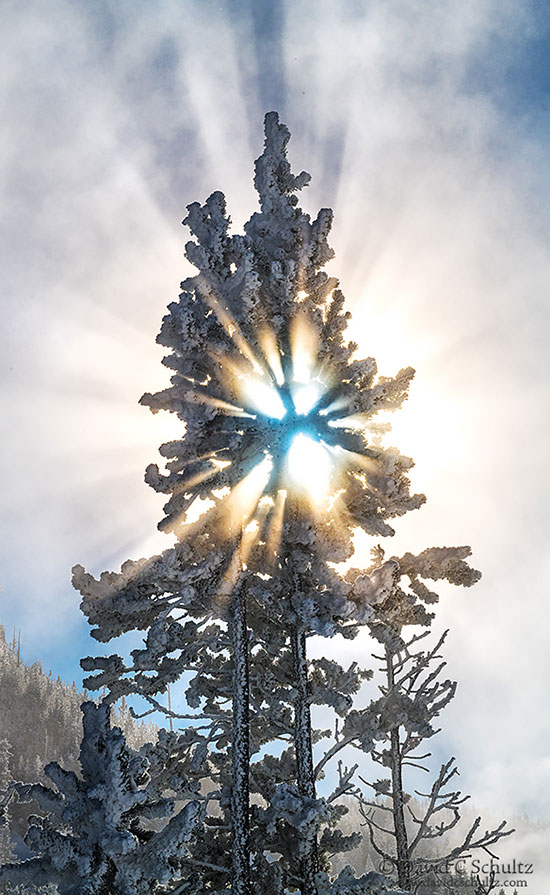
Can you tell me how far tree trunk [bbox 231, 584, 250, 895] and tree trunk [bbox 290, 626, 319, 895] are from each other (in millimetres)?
851

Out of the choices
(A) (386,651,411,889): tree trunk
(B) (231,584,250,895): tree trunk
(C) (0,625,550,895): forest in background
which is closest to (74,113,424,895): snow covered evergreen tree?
(B) (231,584,250,895): tree trunk

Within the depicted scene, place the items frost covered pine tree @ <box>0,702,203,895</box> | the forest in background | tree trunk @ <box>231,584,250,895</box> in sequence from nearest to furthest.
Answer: frost covered pine tree @ <box>0,702,203,895</box> < tree trunk @ <box>231,584,250,895</box> < the forest in background

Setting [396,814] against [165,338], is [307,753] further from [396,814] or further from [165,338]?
[165,338]

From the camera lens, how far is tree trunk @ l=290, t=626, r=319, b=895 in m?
8.20

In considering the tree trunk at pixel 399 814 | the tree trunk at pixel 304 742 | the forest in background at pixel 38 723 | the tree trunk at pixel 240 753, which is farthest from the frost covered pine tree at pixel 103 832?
the forest in background at pixel 38 723

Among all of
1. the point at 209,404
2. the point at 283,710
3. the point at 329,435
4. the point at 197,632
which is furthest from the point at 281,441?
the point at 283,710

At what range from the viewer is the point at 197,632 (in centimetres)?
1005

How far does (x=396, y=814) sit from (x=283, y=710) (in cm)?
497

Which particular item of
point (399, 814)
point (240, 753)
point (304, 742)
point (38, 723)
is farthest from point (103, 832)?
point (38, 723)

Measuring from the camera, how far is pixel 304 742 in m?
8.98

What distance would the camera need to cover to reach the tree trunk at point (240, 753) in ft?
26.9

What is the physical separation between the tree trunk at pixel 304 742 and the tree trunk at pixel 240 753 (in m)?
0.85

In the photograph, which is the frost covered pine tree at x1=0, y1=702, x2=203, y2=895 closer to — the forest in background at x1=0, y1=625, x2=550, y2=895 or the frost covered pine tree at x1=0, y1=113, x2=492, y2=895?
the frost covered pine tree at x1=0, y1=113, x2=492, y2=895

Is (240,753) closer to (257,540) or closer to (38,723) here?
(257,540)
